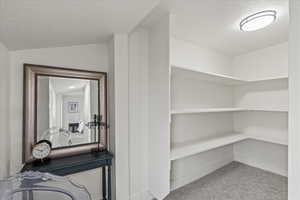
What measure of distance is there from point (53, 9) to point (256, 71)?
313 cm

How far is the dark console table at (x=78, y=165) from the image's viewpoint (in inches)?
52.7

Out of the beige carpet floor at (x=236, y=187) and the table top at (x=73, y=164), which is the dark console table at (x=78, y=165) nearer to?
the table top at (x=73, y=164)

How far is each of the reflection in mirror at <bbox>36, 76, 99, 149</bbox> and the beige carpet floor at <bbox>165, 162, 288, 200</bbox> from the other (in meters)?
1.44

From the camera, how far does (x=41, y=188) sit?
2.87ft

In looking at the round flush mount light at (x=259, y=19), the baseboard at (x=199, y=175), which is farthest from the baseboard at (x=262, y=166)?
the round flush mount light at (x=259, y=19)

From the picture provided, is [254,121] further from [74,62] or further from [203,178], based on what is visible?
[74,62]

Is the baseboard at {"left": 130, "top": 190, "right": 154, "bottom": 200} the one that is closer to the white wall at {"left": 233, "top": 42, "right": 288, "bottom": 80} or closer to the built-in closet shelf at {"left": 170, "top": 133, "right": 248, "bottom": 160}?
the built-in closet shelf at {"left": 170, "top": 133, "right": 248, "bottom": 160}

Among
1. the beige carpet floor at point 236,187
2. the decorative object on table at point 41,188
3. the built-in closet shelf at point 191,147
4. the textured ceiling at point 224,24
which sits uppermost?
the textured ceiling at point 224,24

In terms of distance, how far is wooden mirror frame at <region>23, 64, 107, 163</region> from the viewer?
1405 mm

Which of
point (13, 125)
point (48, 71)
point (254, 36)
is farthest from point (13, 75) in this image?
point (254, 36)

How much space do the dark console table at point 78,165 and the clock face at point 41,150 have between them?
0.24ft

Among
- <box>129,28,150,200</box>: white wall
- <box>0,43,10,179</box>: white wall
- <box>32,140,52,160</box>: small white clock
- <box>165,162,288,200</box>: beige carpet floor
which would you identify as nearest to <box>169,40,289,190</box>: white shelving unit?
<box>165,162,288,200</box>: beige carpet floor

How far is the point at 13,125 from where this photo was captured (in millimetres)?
1364

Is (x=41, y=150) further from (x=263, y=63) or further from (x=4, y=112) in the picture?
(x=263, y=63)
